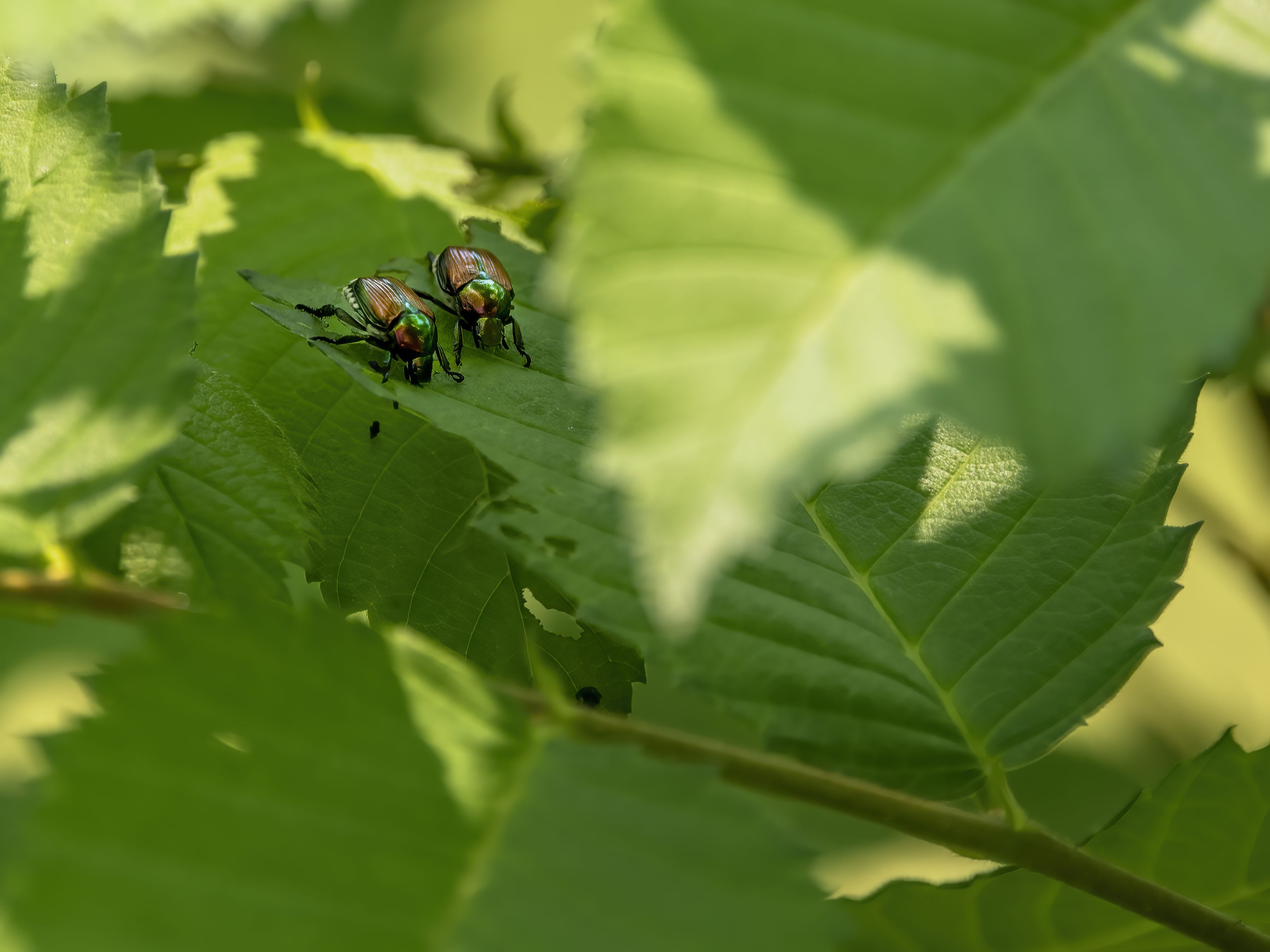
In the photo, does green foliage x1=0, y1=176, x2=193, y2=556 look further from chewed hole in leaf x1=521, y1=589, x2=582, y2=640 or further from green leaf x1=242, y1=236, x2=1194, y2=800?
chewed hole in leaf x1=521, y1=589, x2=582, y2=640

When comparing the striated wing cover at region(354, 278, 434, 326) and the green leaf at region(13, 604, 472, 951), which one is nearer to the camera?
the green leaf at region(13, 604, 472, 951)

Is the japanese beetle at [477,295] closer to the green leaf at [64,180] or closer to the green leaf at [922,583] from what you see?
the green leaf at [922,583]

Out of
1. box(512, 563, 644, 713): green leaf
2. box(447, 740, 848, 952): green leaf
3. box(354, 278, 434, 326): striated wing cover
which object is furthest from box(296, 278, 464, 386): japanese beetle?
box(447, 740, 848, 952): green leaf

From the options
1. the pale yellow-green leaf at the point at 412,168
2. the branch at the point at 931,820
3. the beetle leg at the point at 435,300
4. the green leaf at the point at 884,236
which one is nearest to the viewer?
the green leaf at the point at 884,236

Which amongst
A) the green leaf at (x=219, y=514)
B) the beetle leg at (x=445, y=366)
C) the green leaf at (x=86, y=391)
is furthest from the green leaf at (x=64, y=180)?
the beetle leg at (x=445, y=366)

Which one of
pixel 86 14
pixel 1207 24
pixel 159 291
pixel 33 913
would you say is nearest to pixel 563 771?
pixel 33 913

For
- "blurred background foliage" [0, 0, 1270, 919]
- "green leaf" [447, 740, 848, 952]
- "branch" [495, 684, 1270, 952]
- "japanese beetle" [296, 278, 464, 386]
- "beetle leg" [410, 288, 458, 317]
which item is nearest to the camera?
"green leaf" [447, 740, 848, 952]

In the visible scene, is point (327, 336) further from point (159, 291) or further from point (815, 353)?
point (815, 353)
